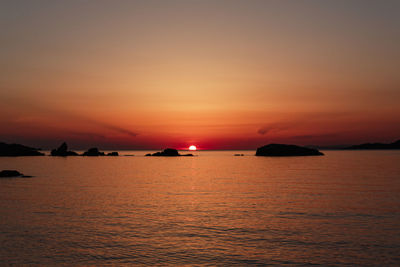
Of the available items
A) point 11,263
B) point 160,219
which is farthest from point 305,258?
point 11,263

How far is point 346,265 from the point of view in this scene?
16969 millimetres

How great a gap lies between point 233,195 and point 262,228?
59.4ft

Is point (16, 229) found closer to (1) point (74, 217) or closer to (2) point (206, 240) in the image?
(1) point (74, 217)

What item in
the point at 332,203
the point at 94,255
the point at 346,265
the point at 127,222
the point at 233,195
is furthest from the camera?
the point at 233,195

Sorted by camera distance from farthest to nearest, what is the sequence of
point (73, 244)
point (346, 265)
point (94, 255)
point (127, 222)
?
point (127, 222)
point (73, 244)
point (94, 255)
point (346, 265)

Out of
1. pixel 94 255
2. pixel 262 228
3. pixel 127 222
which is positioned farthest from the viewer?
pixel 127 222

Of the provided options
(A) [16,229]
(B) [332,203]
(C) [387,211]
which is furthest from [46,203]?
(C) [387,211]

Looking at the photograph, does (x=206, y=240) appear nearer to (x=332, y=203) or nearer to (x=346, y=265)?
(x=346, y=265)

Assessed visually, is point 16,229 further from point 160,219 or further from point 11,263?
point 160,219

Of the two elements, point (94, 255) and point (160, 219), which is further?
point (160, 219)

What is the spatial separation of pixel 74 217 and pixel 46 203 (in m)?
9.96

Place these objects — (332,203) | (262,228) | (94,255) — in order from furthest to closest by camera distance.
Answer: (332,203) < (262,228) < (94,255)

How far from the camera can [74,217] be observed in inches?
1161

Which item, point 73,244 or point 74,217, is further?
point 74,217
